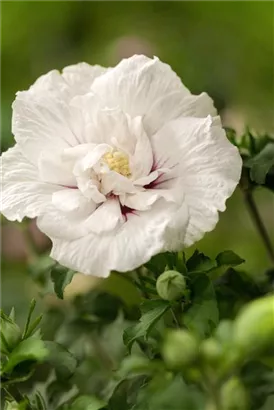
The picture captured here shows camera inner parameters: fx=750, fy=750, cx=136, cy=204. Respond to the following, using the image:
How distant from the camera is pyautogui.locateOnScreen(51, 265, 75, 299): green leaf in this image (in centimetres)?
45

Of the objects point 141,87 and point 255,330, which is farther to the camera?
point 141,87

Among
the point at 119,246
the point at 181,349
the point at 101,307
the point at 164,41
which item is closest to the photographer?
the point at 181,349

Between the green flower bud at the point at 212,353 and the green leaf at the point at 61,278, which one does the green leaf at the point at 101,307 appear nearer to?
the green leaf at the point at 61,278

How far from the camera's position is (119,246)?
0.40m

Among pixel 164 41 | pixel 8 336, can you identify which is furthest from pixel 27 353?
pixel 164 41

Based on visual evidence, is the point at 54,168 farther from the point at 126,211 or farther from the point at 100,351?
the point at 100,351

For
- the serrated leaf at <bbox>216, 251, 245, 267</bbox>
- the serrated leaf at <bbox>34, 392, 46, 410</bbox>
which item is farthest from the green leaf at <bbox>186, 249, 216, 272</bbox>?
the serrated leaf at <bbox>34, 392, 46, 410</bbox>

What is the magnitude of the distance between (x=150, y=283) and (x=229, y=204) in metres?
0.44

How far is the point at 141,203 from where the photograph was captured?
425 mm

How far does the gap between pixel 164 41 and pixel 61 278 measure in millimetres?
736

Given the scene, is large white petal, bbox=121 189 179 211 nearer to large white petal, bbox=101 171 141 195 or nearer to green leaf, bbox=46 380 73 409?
large white petal, bbox=101 171 141 195

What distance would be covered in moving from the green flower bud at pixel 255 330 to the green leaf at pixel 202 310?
86mm

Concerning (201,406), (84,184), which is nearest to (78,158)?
(84,184)

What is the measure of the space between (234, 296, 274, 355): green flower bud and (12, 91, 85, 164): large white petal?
7.5 inches
